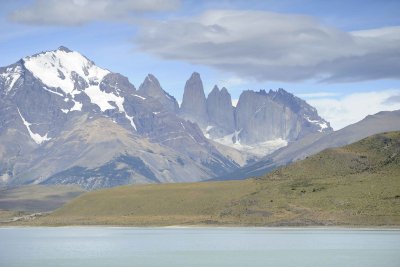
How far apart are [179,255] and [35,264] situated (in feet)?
81.2

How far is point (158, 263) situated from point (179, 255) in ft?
48.2

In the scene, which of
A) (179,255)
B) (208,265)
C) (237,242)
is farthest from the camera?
(237,242)

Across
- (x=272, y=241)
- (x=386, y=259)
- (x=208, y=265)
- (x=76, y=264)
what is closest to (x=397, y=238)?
(x=272, y=241)

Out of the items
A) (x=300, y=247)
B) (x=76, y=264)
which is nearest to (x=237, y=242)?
(x=300, y=247)

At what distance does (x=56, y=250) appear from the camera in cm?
13475

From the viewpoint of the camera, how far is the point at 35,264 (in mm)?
105938

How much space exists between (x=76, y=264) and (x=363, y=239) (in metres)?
69.9

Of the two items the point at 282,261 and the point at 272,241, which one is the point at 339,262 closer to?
the point at 282,261

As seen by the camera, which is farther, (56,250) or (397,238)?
(397,238)

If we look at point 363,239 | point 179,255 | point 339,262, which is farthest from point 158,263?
point 363,239

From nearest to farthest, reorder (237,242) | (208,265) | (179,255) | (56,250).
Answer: (208,265), (179,255), (56,250), (237,242)

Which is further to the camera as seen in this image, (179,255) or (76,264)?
(179,255)

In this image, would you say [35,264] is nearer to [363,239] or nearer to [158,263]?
[158,263]

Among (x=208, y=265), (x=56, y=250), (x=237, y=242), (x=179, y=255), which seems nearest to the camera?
(x=208, y=265)
